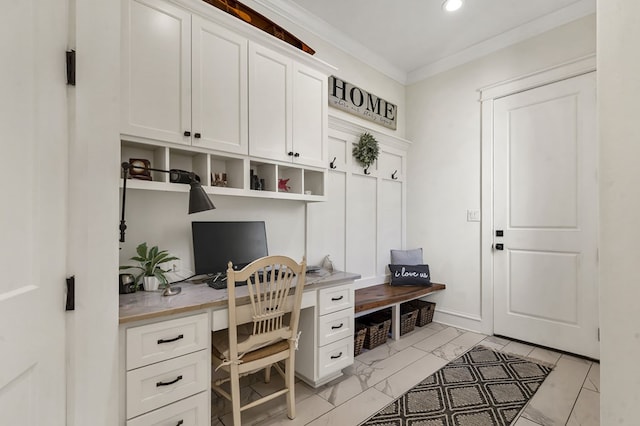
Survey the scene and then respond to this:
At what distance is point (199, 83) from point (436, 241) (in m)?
3.07

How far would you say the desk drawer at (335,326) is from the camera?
2.22 meters

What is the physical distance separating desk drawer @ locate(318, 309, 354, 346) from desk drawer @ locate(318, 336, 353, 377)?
0.04 meters

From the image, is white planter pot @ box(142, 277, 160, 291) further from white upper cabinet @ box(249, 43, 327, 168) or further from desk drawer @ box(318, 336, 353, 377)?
desk drawer @ box(318, 336, 353, 377)

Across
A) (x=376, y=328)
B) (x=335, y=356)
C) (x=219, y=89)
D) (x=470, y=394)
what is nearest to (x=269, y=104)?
(x=219, y=89)

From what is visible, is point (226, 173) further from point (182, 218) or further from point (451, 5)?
point (451, 5)

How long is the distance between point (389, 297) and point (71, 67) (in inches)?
110

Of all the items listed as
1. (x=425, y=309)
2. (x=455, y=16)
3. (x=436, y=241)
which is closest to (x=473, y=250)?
(x=436, y=241)

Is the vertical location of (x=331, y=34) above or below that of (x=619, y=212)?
above

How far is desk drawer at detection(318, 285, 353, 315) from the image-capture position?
7.27 ft

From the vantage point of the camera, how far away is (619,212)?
2.19 ft

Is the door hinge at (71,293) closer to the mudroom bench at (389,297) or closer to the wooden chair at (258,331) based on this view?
the wooden chair at (258,331)

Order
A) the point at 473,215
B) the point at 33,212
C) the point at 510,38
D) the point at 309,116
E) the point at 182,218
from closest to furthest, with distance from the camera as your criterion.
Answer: the point at 33,212, the point at 182,218, the point at 309,116, the point at 510,38, the point at 473,215

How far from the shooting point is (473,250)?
3.42m

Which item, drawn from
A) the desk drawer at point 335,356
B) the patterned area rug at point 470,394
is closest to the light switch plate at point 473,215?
Answer: the patterned area rug at point 470,394
